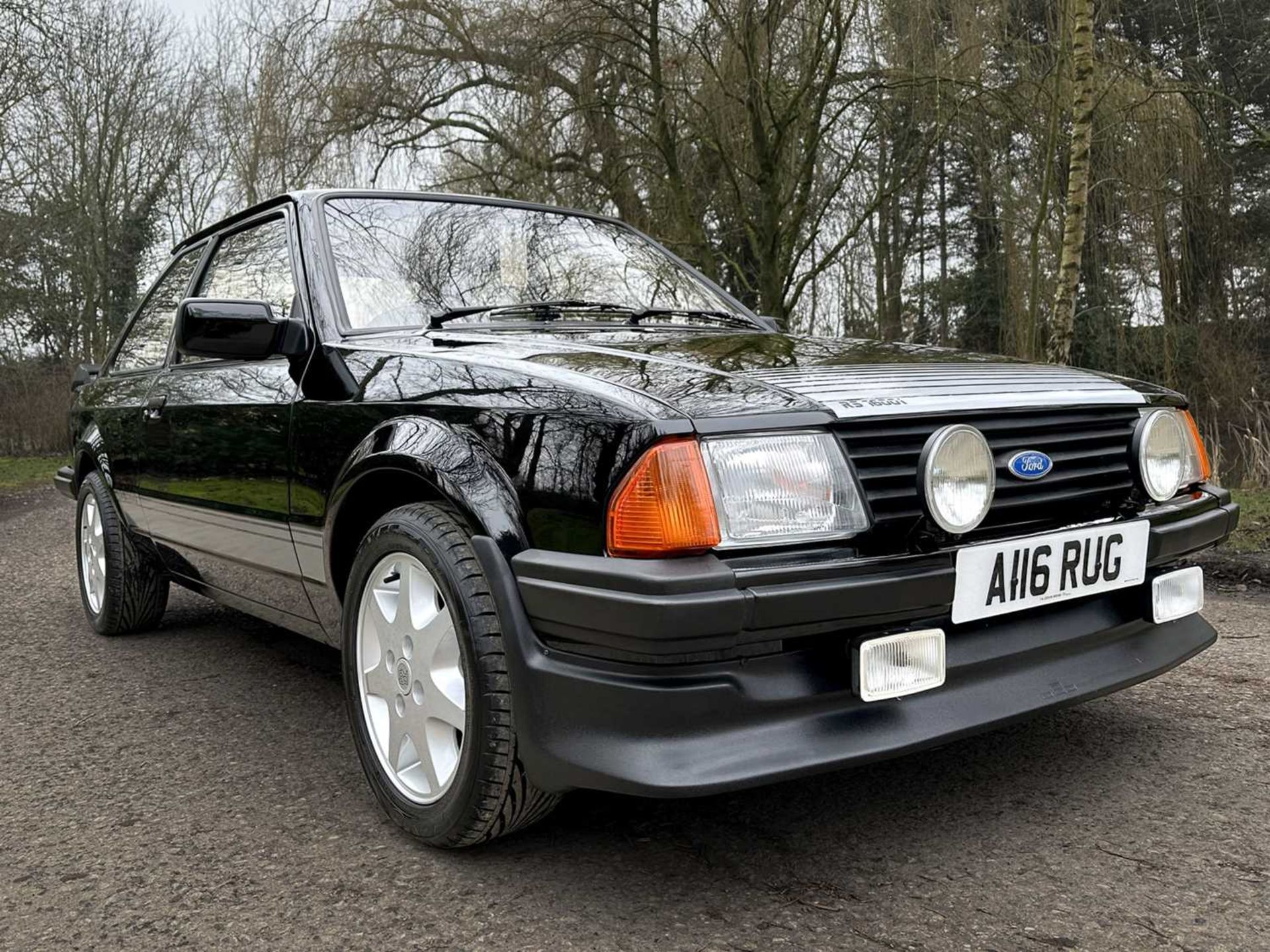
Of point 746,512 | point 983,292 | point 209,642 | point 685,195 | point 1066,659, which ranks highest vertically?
point 685,195

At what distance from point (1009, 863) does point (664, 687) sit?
0.83m

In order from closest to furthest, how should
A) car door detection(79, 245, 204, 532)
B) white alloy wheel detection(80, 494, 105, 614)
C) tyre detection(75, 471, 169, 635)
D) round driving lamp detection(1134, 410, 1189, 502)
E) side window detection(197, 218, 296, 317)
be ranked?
1. round driving lamp detection(1134, 410, 1189, 502)
2. side window detection(197, 218, 296, 317)
3. car door detection(79, 245, 204, 532)
4. tyre detection(75, 471, 169, 635)
5. white alloy wheel detection(80, 494, 105, 614)

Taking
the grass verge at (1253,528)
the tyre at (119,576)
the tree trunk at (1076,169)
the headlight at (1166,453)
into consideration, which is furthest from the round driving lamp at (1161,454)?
the tree trunk at (1076,169)

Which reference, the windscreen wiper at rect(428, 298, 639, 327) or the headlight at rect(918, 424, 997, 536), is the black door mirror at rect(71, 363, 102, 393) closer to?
the windscreen wiper at rect(428, 298, 639, 327)

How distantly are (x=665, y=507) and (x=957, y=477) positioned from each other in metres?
0.58

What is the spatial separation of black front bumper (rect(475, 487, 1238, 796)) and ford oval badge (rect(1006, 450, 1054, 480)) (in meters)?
0.28

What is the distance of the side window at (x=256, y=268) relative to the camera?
3.12 metres

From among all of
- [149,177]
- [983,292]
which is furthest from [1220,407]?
[149,177]

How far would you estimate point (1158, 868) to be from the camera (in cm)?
204

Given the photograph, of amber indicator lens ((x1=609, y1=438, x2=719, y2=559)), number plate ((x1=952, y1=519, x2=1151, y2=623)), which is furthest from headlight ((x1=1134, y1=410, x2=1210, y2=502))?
amber indicator lens ((x1=609, y1=438, x2=719, y2=559))

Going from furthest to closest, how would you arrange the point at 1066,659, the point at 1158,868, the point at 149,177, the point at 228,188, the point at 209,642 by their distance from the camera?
the point at 149,177
the point at 228,188
the point at 209,642
the point at 1066,659
the point at 1158,868

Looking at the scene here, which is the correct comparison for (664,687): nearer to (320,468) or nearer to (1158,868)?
(1158,868)

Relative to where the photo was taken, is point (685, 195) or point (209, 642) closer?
point (209, 642)

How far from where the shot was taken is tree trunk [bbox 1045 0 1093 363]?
6672 millimetres
